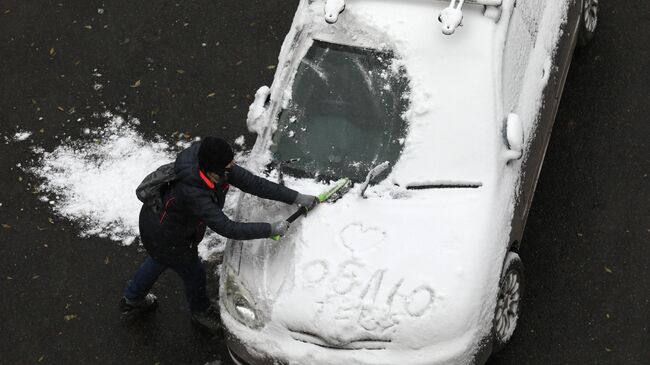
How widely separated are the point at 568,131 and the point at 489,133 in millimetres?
1688

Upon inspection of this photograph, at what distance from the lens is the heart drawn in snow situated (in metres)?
4.91

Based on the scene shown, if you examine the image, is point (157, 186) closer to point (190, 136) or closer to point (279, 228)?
point (279, 228)

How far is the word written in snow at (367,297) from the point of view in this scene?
4.74 m

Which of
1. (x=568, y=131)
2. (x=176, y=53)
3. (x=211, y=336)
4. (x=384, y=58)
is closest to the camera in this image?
(x=384, y=58)

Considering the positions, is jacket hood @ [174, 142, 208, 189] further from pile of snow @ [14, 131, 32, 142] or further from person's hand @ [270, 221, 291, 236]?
pile of snow @ [14, 131, 32, 142]

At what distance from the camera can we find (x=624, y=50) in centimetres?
684

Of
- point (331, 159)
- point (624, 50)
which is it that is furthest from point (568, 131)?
point (331, 159)

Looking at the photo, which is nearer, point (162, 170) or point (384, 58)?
point (162, 170)

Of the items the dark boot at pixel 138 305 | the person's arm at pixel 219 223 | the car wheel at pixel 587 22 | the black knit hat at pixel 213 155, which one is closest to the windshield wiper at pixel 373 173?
the person's arm at pixel 219 223

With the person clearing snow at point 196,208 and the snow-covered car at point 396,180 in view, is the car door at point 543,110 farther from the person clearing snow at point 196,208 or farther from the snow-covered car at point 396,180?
the person clearing snow at point 196,208

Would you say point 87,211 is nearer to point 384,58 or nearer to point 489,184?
point 384,58

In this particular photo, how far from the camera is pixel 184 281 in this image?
18.2 feet

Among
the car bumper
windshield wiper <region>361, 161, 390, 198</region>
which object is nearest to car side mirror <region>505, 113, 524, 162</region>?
windshield wiper <region>361, 161, 390, 198</region>

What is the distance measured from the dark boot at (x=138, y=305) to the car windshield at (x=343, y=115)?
1467mm
